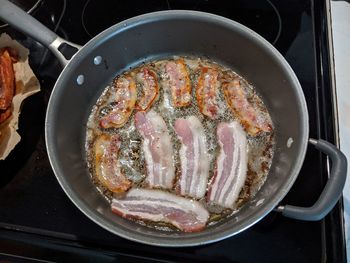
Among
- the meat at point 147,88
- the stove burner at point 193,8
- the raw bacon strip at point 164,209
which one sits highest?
the stove burner at point 193,8

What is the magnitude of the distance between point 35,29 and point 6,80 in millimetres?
182

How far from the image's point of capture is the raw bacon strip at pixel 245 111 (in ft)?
3.40

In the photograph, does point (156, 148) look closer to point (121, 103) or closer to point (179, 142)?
point (179, 142)

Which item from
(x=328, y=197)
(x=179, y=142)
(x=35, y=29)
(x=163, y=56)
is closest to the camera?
(x=328, y=197)

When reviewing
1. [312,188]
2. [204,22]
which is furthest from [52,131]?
[312,188]

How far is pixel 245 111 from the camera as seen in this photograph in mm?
1053

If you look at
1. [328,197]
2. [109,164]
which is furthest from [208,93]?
[328,197]

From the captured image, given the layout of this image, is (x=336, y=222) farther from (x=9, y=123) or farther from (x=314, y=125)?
(x=9, y=123)

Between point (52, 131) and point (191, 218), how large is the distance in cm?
35

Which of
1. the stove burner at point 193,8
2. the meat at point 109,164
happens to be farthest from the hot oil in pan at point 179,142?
the stove burner at point 193,8

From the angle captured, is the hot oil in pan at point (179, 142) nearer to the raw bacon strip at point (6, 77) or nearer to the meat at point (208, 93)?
the meat at point (208, 93)

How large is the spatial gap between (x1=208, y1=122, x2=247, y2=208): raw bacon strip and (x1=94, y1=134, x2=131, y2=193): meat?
0.21 meters

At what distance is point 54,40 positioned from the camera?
3.06ft

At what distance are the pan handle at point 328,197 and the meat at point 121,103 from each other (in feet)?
1.49
